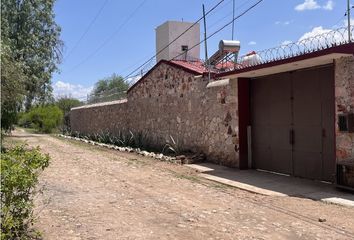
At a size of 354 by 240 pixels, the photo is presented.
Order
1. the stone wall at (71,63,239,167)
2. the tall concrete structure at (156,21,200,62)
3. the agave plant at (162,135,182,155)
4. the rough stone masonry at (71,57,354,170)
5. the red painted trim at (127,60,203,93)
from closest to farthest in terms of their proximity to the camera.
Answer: the rough stone masonry at (71,57,354,170) < the stone wall at (71,63,239,167) < the red painted trim at (127,60,203,93) < the agave plant at (162,135,182,155) < the tall concrete structure at (156,21,200,62)

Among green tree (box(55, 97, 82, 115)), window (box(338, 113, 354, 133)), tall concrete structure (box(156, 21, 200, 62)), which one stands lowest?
window (box(338, 113, 354, 133))

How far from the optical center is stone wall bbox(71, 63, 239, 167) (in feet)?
45.5

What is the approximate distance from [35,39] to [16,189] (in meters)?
25.3

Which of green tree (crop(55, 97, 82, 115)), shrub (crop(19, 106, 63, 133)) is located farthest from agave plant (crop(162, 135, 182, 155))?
green tree (crop(55, 97, 82, 115))

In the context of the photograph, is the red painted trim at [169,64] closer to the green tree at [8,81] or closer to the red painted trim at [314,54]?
the red painted trim at [314,54]

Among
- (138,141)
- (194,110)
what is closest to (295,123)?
(194,110)

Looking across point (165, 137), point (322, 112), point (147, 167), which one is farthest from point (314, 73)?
point (165, 137)

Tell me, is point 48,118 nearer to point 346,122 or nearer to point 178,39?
point 178,39

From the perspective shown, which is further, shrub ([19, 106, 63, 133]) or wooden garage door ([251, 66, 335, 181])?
shrub ([19, 106, 63, 133])

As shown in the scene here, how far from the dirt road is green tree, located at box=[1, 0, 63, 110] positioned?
18.5 meters

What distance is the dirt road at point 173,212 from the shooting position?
610cm

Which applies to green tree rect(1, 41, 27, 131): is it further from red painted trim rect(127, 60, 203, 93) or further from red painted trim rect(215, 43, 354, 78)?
red painted trim rect(215, 43, 354, 78)

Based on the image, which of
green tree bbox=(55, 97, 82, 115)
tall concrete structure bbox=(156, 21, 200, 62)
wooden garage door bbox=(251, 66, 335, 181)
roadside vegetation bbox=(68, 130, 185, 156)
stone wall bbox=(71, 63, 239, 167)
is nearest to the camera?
wooden garage door bbox=(251, 66, 335, 181)

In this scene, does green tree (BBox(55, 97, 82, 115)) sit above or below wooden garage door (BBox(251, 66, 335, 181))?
above
